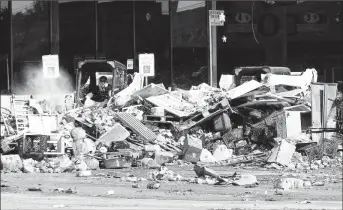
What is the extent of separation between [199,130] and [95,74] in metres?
5.23

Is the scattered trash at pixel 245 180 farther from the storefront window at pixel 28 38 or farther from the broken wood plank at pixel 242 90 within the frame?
the storefront window at pixel 28 38

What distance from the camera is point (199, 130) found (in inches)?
752

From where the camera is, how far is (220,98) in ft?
64.7

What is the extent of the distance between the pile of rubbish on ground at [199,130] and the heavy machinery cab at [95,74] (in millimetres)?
1910

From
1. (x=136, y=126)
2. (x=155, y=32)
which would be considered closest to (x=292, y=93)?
(x=136, y=126)

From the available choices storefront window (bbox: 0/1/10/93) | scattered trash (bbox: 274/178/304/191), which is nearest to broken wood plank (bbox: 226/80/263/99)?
scattered trash (bbox: 274/178/304/191)

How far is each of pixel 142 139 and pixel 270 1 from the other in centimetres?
872

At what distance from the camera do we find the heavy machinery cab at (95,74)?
74.2ft

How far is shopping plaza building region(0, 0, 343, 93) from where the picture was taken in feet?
78.6

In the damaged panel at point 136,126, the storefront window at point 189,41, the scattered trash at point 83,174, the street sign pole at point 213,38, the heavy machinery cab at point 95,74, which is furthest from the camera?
the storefront window at point 189,41

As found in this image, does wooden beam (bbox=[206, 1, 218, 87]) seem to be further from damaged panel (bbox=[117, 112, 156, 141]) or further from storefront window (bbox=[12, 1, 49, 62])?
damaged panel (bbox=[117, 112, 156, 141])

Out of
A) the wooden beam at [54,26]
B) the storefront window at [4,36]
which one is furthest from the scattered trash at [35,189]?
the wooden beam at [54,26]

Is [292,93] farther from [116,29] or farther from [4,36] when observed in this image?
[4,36]

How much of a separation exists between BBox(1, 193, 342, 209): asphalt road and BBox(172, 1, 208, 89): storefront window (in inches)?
497
